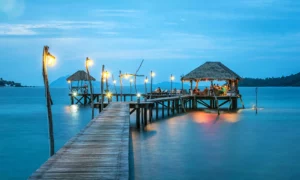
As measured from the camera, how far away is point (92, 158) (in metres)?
7.80

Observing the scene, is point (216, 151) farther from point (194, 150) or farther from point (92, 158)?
point (92, 158)

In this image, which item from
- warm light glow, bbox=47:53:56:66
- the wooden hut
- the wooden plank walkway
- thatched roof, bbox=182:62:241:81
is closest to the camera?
the wooden plank walkway

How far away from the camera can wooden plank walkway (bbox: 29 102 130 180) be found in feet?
21.6

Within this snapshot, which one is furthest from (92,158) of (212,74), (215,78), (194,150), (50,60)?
(212,74)

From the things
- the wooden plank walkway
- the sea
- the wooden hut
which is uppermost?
the wooden hut

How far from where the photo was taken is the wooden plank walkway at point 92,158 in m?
6.58

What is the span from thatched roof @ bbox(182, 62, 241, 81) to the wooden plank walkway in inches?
980

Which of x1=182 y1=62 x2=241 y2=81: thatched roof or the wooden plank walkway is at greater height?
x1=182 y1=62 x2=241 y2=81: thatched roof

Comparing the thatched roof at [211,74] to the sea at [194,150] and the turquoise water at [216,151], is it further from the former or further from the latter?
the turquoise water at [216,151]

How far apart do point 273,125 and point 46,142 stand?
14477 millimetres

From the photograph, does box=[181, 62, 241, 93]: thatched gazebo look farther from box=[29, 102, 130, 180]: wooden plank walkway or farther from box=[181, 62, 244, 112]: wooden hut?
box=[29, 102, 130, 180]: wooden plank walkway

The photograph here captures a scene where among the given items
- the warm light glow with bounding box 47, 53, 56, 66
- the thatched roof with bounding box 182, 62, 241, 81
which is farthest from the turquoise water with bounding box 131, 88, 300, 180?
the thatched roof with bounding box 182, 62, 241, 81

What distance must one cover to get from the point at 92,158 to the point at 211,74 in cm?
2898

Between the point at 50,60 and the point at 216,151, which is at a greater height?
the point at 50,60
